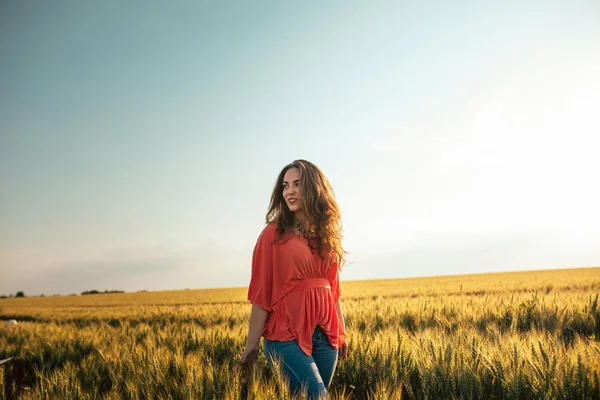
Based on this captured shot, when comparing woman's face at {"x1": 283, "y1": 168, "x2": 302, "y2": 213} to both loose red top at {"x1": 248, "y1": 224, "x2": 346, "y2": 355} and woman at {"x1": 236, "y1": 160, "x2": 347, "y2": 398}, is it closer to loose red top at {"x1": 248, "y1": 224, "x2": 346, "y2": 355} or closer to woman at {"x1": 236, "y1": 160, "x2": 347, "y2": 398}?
woman at {"x1": 236, "y1": 160, "x2": 347, "y2": 398}

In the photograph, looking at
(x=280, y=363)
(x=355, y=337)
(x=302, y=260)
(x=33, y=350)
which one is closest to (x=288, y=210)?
(x=302, y=260)

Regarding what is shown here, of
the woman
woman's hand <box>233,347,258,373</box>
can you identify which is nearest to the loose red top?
the woman

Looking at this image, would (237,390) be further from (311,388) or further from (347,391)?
(347,391)

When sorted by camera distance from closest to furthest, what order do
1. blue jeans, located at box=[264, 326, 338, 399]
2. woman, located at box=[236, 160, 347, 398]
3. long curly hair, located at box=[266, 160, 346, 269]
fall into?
blue jeans, located at box=[264, 326, 338, 399] → woman, located at box=[236, 160, 347, 398] → long curly hair, located at box=[266, 160, 346, 269]

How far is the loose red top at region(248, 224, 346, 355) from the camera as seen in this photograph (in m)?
2.58

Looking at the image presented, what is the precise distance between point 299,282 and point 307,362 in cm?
48

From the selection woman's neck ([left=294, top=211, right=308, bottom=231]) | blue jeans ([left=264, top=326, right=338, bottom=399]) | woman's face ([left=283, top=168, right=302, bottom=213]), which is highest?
woman's face ([left=283, top=168, right=302, bottom=213])

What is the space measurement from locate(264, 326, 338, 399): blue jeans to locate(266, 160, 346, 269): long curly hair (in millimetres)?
550

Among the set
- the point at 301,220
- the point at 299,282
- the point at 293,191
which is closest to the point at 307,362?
the point at 299,282

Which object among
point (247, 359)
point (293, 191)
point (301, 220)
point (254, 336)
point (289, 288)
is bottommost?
point (247, 359)

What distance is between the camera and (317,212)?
2.81 m

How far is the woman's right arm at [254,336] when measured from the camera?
256cm

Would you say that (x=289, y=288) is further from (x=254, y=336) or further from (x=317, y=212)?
(x=317, y=212)

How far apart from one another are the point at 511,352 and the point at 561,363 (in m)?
0.38
